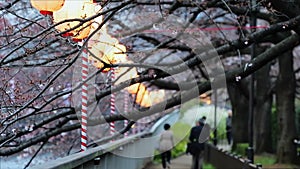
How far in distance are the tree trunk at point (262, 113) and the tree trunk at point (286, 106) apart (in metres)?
3.11

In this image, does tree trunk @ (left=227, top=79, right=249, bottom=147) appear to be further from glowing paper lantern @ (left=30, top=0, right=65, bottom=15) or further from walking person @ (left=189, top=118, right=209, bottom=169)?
glowing paper lantern @ (left=30, top=0, right=65, bottom=15)

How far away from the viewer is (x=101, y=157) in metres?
9.51

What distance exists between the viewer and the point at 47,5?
22.7ft

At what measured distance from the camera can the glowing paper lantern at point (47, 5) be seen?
685cm

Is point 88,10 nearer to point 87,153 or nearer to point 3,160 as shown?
point 87,153

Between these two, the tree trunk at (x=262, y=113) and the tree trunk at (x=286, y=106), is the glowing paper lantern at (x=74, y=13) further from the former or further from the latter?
the tree trunk at (x=262, y=113)

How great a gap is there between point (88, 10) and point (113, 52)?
1.88m

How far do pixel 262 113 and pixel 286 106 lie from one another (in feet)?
12.8

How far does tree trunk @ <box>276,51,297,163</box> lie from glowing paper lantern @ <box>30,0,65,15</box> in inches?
437

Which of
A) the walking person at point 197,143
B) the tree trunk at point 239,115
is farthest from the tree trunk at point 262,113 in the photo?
the walking person at point 197,143

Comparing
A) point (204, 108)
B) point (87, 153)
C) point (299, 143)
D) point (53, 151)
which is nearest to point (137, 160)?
point (53, 151)

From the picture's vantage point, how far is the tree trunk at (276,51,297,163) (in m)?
16.6

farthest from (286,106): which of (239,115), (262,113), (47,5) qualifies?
(47,5)

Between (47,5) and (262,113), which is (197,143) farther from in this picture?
(47,5)
